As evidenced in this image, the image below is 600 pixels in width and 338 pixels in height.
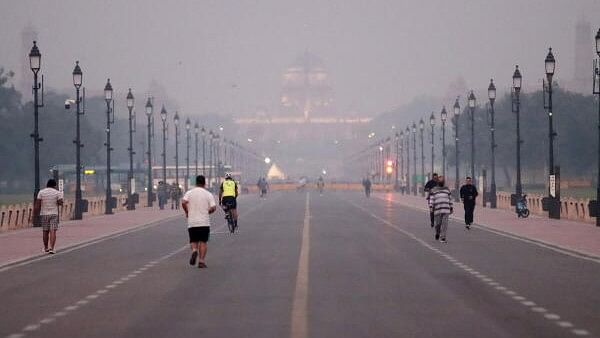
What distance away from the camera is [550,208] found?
5325 cm

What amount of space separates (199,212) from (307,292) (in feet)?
19.3

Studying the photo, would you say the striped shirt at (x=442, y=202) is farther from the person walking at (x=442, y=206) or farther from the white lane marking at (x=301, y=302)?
the white lane marking at (x=301, y=302)

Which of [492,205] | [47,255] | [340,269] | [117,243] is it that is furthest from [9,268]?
[492,205]

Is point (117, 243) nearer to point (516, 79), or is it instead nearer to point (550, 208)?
point (550, 208)

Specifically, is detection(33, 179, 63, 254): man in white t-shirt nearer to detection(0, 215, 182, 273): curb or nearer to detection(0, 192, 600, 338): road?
detection(0, 215, 182, 273): curb

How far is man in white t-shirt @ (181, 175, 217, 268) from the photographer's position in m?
25.7

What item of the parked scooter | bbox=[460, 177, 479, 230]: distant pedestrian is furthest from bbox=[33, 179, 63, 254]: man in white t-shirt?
the parked scooter

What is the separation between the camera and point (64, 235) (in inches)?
1638

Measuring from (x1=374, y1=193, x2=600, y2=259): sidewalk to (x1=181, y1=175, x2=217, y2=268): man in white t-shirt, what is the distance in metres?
8.47

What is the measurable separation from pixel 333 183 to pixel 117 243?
469 ft

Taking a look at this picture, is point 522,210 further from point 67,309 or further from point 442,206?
point 67,309

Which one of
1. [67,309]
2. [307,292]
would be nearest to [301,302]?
[307,292]

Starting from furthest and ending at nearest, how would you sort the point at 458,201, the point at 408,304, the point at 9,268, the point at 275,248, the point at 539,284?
1. the point at 458,201
2. the point at 275,248
3. the point at 9,268
4. the point at 539,284
5. the point at 408,304

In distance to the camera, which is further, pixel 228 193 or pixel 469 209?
pixel 469 209
